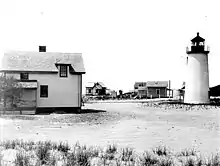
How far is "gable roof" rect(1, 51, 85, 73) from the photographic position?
1133 inches

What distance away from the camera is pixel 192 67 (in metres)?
37.9

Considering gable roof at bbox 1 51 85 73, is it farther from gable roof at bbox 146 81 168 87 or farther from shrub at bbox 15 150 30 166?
gable roof at bbox 146 81 168 87

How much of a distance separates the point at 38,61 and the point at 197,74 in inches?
753

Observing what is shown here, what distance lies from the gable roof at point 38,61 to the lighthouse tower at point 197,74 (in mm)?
14594

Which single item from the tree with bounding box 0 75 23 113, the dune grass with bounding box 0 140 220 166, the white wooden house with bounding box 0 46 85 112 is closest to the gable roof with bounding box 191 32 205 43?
the white wooden house with bounding box 0 46 85 112

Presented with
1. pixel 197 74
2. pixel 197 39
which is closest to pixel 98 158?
pixel 197 74

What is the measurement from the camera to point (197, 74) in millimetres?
37344

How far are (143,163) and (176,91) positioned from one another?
265 feet

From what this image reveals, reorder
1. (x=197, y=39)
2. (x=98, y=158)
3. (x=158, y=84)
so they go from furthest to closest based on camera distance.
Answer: (x=158, y=84) < (x=197, y=39) < (x=98, y=158)

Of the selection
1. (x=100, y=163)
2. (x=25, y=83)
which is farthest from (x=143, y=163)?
(x=25, y=83)

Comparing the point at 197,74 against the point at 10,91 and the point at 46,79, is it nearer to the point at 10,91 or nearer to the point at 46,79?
the point at 46,79

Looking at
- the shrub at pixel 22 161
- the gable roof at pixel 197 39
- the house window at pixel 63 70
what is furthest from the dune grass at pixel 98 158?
the gable roof at pixel 197 39

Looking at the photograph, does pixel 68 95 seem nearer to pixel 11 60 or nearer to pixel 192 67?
pixel 11 60

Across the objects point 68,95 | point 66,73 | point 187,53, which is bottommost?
point 68,95
